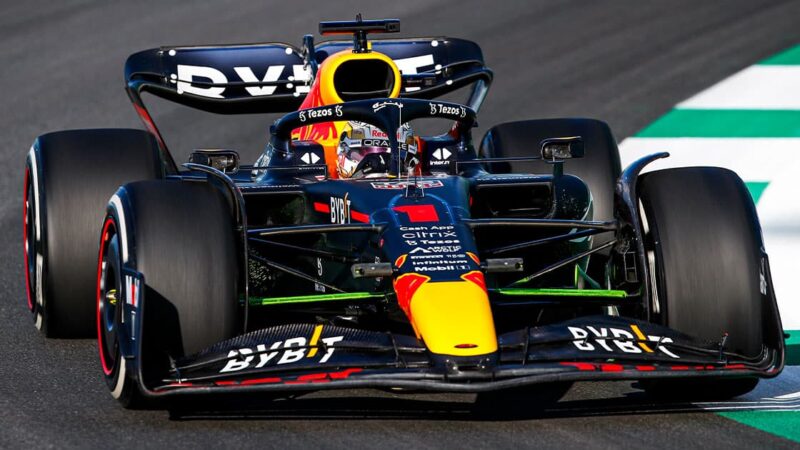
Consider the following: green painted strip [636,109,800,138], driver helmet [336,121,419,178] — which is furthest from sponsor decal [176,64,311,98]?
green painted strip [636,109,800,138]

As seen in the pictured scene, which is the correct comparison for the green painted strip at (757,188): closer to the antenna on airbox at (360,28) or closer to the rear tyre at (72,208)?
the antenna on airbox at (360,28)

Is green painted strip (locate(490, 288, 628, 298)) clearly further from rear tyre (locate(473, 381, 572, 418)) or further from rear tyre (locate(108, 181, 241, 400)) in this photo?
rear tyre (locate(108, 181, 241, 400))

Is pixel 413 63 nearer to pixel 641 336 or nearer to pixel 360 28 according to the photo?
pixel 360 28

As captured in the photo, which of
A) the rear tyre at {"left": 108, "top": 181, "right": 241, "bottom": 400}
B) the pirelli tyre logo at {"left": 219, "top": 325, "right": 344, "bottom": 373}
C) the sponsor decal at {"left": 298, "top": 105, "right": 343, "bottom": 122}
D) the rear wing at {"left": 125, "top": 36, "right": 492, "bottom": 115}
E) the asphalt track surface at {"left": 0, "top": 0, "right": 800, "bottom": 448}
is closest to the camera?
the pirelli tyre logo at {"left": 219, "top": 325, "right": 344, "bottom": 373}

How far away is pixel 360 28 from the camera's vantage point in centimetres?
973

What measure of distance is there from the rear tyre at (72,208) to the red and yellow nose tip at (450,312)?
228cm

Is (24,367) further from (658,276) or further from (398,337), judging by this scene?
(658,276)

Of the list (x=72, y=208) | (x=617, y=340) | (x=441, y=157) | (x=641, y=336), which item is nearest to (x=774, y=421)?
(x=641, y=336)

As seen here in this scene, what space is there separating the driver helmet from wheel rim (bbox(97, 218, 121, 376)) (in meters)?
1.60

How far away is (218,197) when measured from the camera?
7.00 metres

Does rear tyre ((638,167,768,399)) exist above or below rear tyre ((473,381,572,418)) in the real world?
above

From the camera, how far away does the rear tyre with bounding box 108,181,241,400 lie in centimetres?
664

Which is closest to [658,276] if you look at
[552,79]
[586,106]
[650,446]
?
[650,446]

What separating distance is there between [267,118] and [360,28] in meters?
5.77
